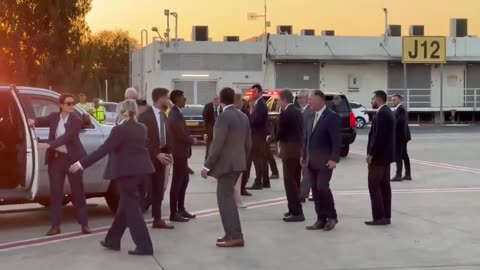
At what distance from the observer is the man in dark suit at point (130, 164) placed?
920 cm

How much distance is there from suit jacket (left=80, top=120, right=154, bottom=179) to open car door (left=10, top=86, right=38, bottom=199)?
160 centimetres

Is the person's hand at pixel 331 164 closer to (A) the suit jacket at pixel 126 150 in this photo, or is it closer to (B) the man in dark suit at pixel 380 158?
(B) the man in dark suit at pixel 380 158

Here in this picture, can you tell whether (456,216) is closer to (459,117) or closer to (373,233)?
(373,233)

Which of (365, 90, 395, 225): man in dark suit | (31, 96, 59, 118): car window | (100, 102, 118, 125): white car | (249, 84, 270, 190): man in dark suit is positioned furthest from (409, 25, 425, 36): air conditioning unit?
(31, 96, 59, 118): car window

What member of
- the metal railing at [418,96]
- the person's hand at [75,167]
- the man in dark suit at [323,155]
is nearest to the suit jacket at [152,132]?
the person's hand at [75,167]

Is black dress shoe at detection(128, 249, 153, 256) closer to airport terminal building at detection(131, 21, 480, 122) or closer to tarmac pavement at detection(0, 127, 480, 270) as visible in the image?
tarmac pavement at detection(0, 127, 480, 270)

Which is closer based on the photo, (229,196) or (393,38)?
(229,196)

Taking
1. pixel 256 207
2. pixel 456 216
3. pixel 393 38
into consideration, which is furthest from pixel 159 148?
pixel 393 38

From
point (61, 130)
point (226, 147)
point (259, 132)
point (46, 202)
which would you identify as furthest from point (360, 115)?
point (226, 147)

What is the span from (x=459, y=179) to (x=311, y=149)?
A: 7754mm

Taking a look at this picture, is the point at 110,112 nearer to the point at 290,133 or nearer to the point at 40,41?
the point at 40,41

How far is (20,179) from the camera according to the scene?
36.3 ft

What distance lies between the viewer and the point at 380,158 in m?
11.4

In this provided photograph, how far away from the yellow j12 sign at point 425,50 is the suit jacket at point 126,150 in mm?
36784
